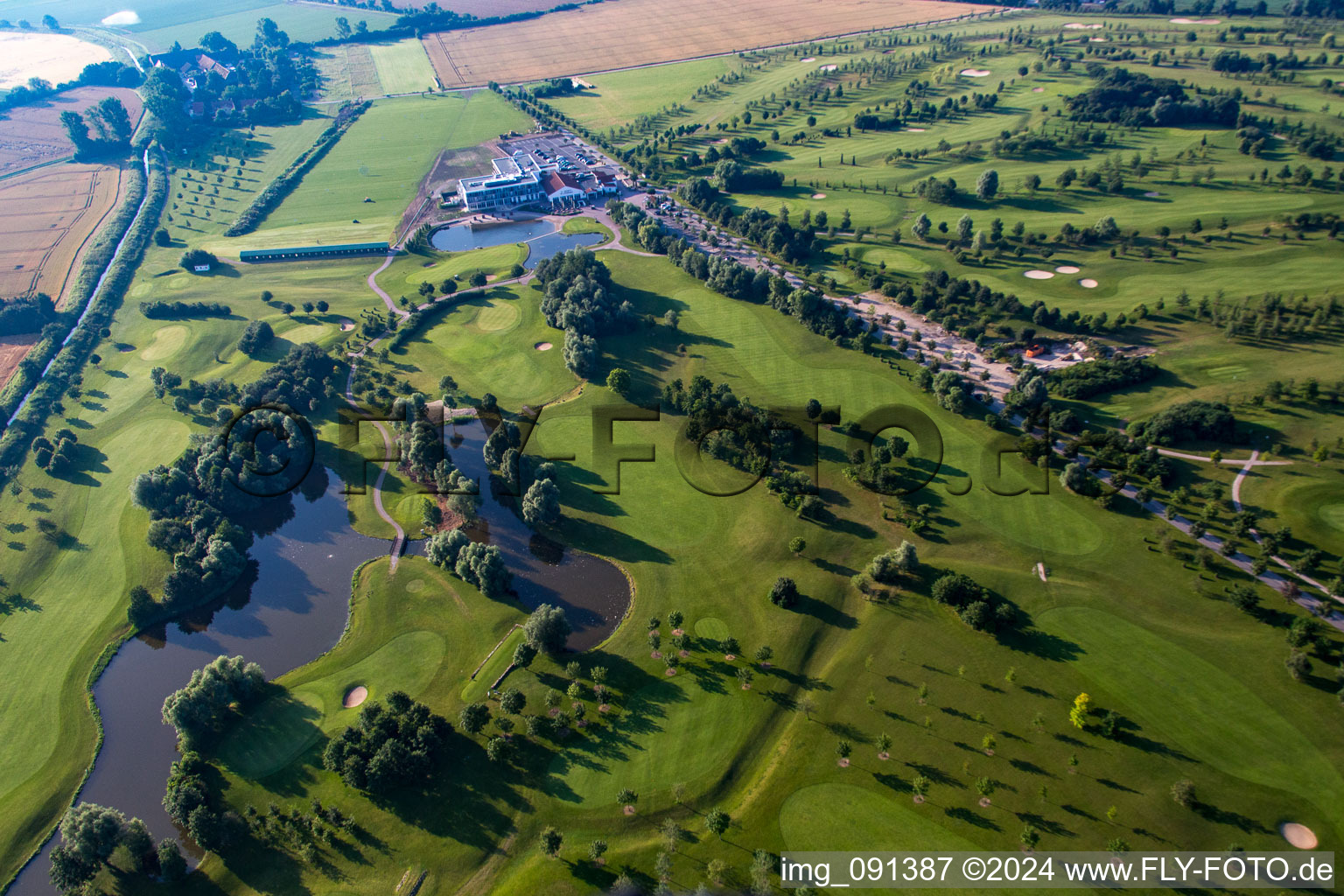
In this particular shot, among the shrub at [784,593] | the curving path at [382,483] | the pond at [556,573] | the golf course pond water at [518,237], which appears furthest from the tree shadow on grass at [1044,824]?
the golf course pond water at [518,237]

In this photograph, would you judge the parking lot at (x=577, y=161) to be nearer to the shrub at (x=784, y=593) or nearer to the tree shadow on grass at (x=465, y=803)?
the shrub at (x=784, y=593)

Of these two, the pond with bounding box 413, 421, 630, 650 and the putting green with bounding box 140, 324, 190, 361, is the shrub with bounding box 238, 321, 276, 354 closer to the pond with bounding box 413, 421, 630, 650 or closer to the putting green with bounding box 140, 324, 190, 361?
the putting green with bounding box 140, 324, 190, 361

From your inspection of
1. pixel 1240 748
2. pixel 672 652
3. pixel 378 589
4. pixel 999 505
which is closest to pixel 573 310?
pixel 378 589

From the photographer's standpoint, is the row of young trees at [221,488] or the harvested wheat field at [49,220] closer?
the row of young trees at [221,488]

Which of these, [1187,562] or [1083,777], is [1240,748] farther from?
[1187,562]

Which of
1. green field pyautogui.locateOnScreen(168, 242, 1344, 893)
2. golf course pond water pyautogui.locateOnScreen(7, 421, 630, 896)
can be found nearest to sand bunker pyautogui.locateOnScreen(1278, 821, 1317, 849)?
green field pyautogui.locateOnScreen(168, 242, 1344, 893)

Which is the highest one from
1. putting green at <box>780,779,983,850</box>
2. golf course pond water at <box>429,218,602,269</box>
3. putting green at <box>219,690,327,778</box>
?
golf course pond water at <box>429,218,602,269</box>
